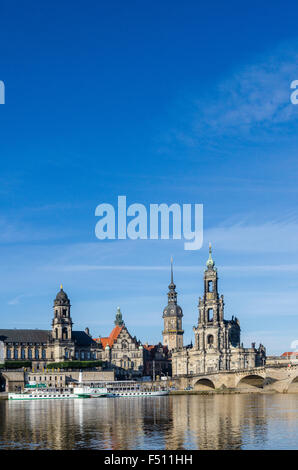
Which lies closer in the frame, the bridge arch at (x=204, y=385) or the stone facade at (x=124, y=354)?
the bridge arch at (x=204, y=385)

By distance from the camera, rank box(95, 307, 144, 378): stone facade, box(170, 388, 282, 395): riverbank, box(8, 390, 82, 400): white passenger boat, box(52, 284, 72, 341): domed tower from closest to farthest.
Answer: box(8, 390, 82, 400): white passenger boat → box(170, 388, 282, 395): riverbank → box(52, 284, 72, 341): domed tower → box(95, 307, 144, 378): stone facade

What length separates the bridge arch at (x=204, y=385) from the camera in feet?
465

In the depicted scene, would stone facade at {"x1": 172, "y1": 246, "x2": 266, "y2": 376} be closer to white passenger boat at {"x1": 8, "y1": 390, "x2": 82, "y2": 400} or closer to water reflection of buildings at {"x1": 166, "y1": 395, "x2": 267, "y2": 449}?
white passenger boat at {"x1": 8, "y1": 390, "x2": 82, "y2": 400}

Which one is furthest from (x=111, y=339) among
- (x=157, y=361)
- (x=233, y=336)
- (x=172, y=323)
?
(x=233, y=336)

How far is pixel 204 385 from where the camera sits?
473 ft

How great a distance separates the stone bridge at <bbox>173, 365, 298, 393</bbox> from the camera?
12281 centimetres

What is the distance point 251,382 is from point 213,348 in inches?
1110

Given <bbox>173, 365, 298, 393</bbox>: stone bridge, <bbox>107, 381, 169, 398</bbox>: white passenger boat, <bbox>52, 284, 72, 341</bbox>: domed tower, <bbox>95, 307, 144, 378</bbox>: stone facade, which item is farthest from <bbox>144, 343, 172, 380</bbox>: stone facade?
<bbox>107, 381, 169, 398</bbox>: white passenger boat

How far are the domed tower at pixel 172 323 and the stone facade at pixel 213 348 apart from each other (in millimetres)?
18835

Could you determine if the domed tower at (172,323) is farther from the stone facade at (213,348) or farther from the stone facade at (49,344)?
the stone facade at (49,344)

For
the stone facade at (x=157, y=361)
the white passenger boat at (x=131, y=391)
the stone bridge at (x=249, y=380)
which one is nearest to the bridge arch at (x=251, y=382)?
the stone bridge at (x=249, y=380)

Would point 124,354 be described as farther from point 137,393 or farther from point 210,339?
point 137,393

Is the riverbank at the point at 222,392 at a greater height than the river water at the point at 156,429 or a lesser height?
lesser
